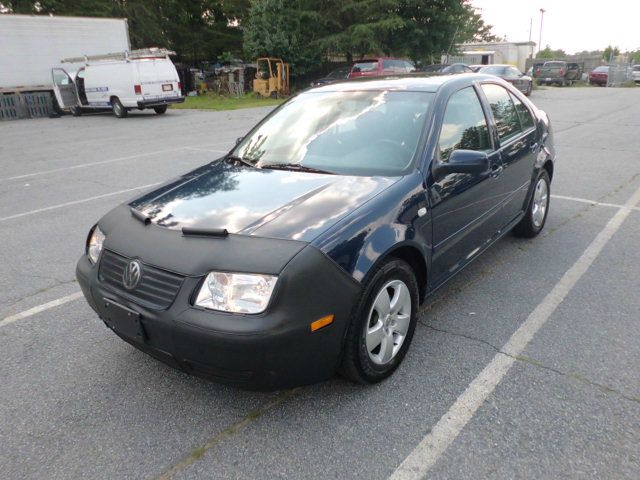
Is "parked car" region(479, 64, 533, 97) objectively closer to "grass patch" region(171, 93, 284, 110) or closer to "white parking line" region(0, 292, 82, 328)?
"grass patch" region(171, 93, 284, 110)

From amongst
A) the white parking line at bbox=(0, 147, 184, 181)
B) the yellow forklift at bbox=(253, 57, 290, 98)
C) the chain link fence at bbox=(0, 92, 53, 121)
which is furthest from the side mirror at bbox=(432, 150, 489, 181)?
the yellow forklift at bbox=(253, 57, 290, 98)

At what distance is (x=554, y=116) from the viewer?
16062 mm

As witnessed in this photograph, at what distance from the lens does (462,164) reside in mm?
3070

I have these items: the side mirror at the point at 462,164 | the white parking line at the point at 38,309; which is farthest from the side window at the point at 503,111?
the white parking line at the point at 38,309

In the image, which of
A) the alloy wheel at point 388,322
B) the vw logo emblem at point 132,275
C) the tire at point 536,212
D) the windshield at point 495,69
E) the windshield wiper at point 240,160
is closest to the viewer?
the vw logo emblem at point 132,275

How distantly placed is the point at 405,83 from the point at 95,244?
2359 mm

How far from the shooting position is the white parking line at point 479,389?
2.26 metres

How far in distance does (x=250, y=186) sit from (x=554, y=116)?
50.9 ft

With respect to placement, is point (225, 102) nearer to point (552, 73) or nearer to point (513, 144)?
point (513, 144)

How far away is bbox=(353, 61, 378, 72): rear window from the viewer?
21778mm

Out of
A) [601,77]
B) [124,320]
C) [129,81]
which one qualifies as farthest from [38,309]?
[601,77]

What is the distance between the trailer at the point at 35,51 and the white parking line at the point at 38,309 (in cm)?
1977

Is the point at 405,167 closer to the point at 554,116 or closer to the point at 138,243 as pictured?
the point at 138,243

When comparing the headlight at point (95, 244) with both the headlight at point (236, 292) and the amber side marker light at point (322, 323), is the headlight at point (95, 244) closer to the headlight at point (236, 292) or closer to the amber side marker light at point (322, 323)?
the headlight at point (236, 292)
